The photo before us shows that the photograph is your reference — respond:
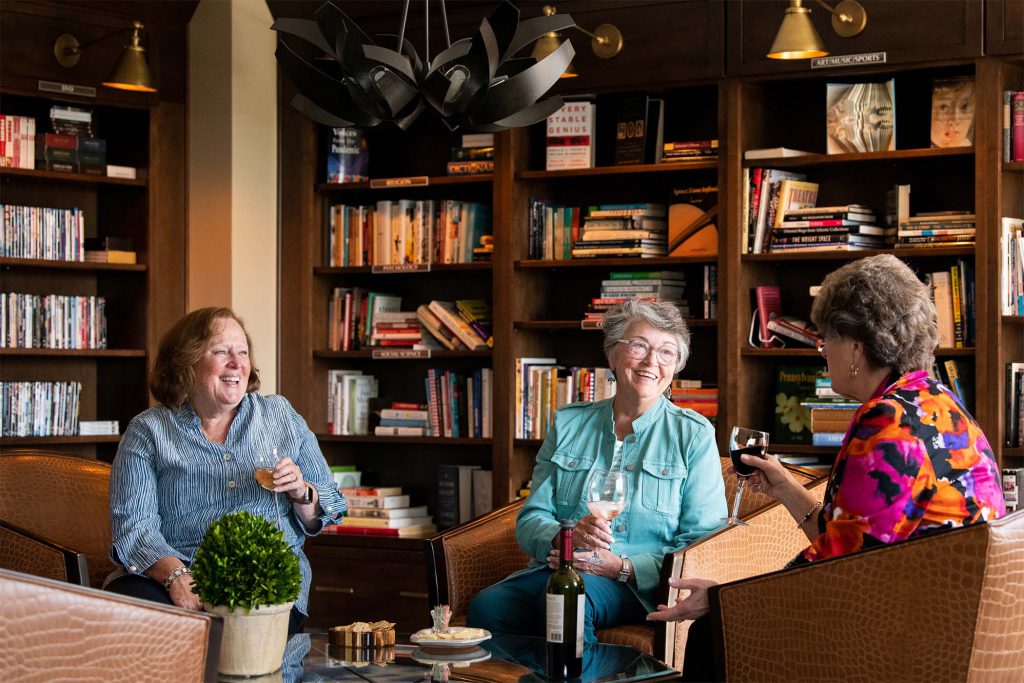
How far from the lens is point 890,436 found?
7.34ft

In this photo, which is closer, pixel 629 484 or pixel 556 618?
pixel 556 618

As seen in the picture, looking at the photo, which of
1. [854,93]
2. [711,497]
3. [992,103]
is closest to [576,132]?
[854,93]

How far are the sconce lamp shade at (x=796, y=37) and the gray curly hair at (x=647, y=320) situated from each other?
1065 millimetres

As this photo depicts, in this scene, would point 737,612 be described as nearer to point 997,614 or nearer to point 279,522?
point 997,614

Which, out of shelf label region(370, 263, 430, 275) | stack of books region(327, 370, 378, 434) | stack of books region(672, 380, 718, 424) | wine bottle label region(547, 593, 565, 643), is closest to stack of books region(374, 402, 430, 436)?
stack of books region(327, 370, 378, 434)

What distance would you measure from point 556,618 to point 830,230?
90.6 inches

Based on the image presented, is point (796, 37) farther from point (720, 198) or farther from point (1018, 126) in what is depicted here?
point (1018, 126)

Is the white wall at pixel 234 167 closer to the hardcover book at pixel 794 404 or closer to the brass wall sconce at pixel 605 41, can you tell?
the brass wall sconce at pixel 605 41

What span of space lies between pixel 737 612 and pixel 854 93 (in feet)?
8.43

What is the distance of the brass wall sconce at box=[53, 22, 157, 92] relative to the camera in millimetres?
4664

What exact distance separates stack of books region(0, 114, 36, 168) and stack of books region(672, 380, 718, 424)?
2.71m

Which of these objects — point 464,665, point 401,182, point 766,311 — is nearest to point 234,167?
point 401,182

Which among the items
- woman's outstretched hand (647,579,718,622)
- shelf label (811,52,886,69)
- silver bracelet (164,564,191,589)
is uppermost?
shelf label (811,52,886,69)

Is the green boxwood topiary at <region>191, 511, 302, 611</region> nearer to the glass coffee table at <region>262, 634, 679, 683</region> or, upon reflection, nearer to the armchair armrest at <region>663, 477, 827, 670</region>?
the glass coffee table at <region>262, 634, 679, 683</region>
